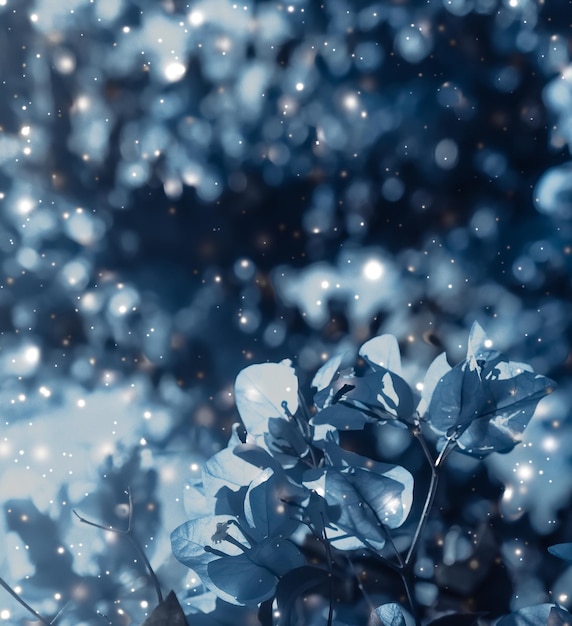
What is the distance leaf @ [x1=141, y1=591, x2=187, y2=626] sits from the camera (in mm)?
256

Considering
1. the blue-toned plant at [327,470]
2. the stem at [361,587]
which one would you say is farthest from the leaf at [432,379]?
Result: the stem at [361,587]

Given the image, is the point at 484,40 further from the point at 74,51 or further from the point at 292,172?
the point at 74,51

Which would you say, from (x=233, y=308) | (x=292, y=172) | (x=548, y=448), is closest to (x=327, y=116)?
(x=292, y=172)

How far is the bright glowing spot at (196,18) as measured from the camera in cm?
44

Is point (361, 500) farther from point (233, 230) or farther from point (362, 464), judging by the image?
point (233, 230)

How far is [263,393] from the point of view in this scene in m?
0.35

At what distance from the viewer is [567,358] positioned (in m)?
0.40

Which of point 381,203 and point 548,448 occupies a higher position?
point 381,203

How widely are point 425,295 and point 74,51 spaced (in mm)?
291

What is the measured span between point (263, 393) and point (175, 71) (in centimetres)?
24

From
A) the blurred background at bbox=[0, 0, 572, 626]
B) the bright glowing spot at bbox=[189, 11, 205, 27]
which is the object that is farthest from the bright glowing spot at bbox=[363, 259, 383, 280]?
the bright glowing spot at bbox=[189, 11, 205, 27]

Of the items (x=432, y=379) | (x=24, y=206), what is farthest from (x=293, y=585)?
(x=24, y=206)

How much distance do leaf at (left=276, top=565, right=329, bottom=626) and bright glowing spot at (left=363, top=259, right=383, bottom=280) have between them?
0.62 feet

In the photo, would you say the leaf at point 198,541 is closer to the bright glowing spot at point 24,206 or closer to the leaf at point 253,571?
the leaf at point 253,571
